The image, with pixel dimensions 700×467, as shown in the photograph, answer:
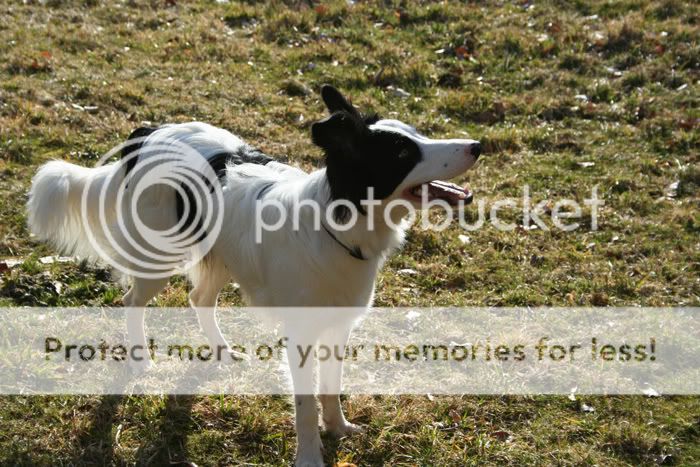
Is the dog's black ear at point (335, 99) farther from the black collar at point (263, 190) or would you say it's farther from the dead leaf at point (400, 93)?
the dead leaf at point (400, 93)

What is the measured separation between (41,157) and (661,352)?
5.15 m

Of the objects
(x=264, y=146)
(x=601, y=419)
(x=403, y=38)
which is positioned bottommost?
(x=601, y=419)

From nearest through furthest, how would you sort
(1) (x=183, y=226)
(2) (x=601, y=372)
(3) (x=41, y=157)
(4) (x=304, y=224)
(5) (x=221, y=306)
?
(4) (x=304, y=224)
(1) (x=183, y=226)
(2) (x=601, y=372)
(5) (x=221, y=306)
(3) (x=41, y=157)

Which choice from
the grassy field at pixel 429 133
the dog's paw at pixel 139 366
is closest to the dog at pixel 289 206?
the dog's paw at pixel 139 366

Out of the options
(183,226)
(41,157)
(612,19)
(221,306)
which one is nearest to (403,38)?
(612,19)

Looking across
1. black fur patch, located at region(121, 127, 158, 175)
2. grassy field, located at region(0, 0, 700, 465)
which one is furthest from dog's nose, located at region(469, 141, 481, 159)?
black fur patch, located at region(121, 127, 158, 175)

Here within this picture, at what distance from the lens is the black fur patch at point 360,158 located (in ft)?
10.6

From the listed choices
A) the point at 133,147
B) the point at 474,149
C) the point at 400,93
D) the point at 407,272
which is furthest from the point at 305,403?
the point at 400,93

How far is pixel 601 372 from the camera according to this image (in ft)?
14.6

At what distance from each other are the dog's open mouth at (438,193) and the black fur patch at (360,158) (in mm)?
101

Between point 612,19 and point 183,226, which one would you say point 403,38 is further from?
point 183,226

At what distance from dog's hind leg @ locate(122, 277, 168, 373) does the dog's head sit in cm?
152

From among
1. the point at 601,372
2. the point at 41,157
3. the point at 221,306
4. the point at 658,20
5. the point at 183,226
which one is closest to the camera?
the point at 183,226

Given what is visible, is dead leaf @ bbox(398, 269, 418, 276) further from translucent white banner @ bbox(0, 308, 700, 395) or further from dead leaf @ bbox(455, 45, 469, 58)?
dead leaf @ bbox(455, 45, 469, 58)
